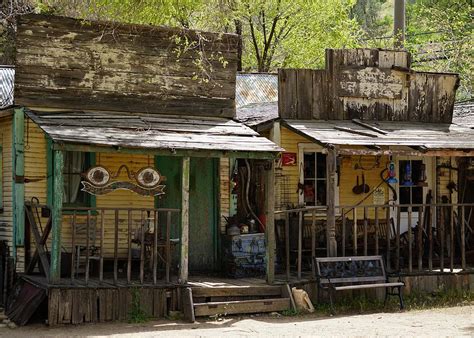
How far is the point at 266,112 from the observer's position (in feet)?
53.4

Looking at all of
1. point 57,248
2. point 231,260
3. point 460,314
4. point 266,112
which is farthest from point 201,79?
point 460,314

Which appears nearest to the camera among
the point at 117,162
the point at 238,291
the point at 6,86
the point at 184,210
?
the point at 184,210

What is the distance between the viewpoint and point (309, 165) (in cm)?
1579

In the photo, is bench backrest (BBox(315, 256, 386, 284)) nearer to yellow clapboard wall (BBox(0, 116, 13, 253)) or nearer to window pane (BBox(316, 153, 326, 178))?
window pane (BBox(316, 153, 326, 178))

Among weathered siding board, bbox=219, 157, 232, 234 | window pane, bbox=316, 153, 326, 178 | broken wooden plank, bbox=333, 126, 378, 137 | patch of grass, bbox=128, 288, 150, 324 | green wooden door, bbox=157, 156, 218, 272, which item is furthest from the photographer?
window pane, bbox=316, 153, 326, 178

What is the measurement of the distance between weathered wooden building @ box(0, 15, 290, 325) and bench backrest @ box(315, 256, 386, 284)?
89 cm

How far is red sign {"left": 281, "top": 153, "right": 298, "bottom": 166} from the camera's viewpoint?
1541 cm

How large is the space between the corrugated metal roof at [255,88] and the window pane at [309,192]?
110 inches

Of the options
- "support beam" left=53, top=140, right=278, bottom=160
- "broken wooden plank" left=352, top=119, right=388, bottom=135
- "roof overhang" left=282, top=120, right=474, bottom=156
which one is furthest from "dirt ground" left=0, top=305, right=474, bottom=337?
"broken wooden plank" left=352, top=119, right=388, bottom=135

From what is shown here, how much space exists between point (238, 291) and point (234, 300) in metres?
0.17

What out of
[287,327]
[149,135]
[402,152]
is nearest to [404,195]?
[402,152]

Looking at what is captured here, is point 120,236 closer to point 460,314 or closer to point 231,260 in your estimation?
point 231,260

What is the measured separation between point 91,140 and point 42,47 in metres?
2.56

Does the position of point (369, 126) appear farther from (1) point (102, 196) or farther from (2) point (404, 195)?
(1) point (102, 196)
